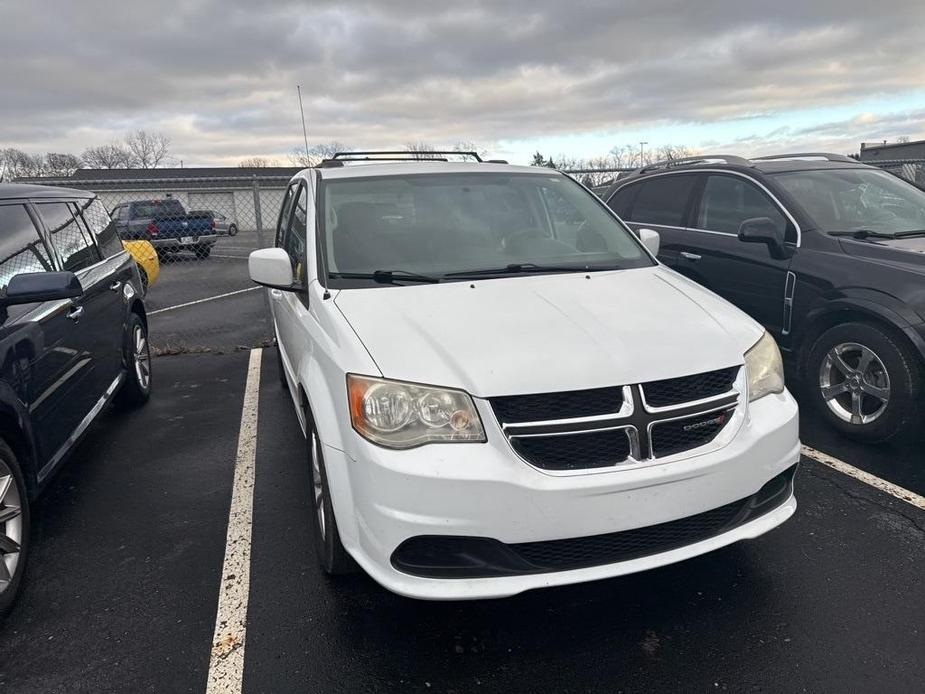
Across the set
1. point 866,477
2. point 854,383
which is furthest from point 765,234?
point 866,477

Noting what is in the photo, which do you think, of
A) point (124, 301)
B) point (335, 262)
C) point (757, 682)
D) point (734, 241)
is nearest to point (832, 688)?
point (757, 682)

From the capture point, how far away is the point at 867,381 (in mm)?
4000

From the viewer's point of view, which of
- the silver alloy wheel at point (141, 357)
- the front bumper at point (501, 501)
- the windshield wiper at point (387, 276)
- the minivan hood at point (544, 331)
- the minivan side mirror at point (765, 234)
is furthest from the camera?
the silver alloy wheel at point (141, 357)

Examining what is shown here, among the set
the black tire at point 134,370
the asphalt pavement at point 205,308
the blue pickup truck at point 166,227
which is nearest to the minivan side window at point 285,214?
the black tire at point 134,370

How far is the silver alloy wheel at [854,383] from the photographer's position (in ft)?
12.9

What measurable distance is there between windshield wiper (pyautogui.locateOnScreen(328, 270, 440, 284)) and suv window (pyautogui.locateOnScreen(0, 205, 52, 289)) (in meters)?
1.60

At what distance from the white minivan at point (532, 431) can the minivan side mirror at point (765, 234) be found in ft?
5.83

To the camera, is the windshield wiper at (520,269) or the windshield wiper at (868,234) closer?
the windshield wiper at (520,269)

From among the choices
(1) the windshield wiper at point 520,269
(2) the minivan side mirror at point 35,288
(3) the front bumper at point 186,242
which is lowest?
(3) the front bumper at point 186,242

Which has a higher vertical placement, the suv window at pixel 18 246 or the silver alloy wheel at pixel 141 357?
the suv window at pixel 18 246

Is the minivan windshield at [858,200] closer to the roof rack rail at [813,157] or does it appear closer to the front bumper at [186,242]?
the roof rack rail at [813,157]

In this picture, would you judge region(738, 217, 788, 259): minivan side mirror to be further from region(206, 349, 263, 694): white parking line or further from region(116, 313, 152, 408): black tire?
region(116, 313, 152, 408): black tire

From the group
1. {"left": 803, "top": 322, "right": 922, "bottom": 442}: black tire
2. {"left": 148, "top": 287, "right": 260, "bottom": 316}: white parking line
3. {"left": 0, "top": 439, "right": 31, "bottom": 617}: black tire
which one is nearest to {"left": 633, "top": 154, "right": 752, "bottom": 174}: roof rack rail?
{"left": 803, "top": 322, "right": 922, "bottom": 442}: black tire

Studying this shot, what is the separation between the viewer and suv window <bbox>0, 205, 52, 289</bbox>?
10.5ft
